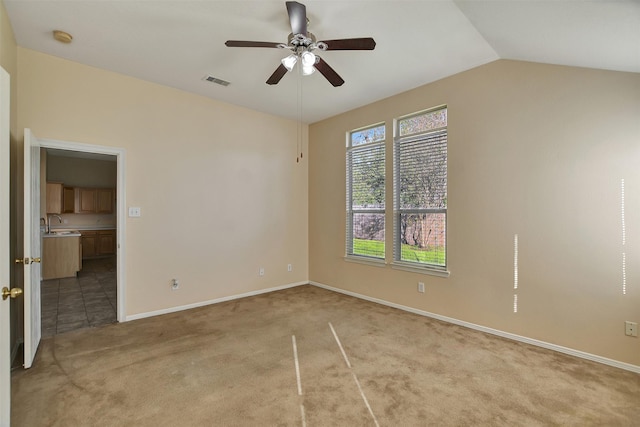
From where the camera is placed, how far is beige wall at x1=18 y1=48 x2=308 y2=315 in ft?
10.7

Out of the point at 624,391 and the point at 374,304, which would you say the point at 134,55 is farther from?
the point at 624,391

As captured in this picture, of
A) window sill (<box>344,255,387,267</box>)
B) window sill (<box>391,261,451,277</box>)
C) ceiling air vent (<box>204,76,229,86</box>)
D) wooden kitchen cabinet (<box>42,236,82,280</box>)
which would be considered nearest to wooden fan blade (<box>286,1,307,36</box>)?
ceiling air vent (<box>204,76,229,86</box>)

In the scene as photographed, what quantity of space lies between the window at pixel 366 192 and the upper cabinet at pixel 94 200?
7.52 m

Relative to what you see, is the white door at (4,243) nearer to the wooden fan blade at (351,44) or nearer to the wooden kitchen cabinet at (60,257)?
the wooden fan blade at (351,44)

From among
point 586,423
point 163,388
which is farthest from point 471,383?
point 163,388

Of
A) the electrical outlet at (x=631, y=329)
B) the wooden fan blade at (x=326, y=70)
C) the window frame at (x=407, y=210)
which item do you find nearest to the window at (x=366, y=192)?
the window frame at (x=407, y=210)

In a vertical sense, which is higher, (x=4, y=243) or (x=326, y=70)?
(x=326, y=70)

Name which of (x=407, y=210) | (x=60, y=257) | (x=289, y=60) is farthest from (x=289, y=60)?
(x=60, y=257)

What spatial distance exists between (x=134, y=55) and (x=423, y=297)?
4278 millimetres

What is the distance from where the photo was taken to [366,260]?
14.7 feet

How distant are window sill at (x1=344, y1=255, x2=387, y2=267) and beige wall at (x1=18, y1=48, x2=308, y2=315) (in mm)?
1062

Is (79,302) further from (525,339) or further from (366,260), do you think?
(525,339)

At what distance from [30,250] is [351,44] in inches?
121

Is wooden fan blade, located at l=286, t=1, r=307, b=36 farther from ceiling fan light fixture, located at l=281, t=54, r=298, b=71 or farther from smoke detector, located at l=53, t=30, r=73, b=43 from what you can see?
smoke detector, located at l=53, t=30, r=73, b=43
